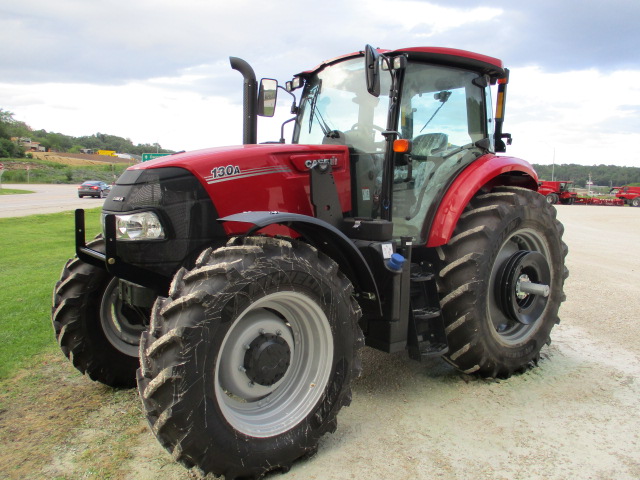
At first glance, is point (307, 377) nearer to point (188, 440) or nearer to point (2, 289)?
point (188, 440)

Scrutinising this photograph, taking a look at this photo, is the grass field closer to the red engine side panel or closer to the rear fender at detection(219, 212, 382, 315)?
the red engine side panel

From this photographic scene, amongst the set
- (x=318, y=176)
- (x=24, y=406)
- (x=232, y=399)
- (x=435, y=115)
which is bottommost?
(x=24, y=406)

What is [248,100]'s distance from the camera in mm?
3707

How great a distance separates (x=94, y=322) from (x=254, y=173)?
164cm

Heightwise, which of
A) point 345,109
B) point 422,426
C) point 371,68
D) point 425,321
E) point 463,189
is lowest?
point 422,426

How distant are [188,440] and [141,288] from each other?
3.73 feet

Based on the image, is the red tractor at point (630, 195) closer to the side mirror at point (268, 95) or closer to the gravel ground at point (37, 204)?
the gravel ground at point (37, 204)

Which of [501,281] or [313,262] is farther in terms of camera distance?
[501,281]

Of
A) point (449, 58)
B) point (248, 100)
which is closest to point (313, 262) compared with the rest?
point (248, 100)

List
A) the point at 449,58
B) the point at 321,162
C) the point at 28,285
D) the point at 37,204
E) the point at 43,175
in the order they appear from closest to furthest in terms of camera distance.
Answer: the point at 321,162
the point at 449,58
the point at 28,285
the point at 37,204
the point at 43,175

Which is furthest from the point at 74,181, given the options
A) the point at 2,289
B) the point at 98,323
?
the point at 98,323

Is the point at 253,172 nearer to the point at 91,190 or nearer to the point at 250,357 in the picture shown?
the point at 250,357

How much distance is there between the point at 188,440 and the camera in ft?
7.83

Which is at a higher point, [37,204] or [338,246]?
[338,246]
